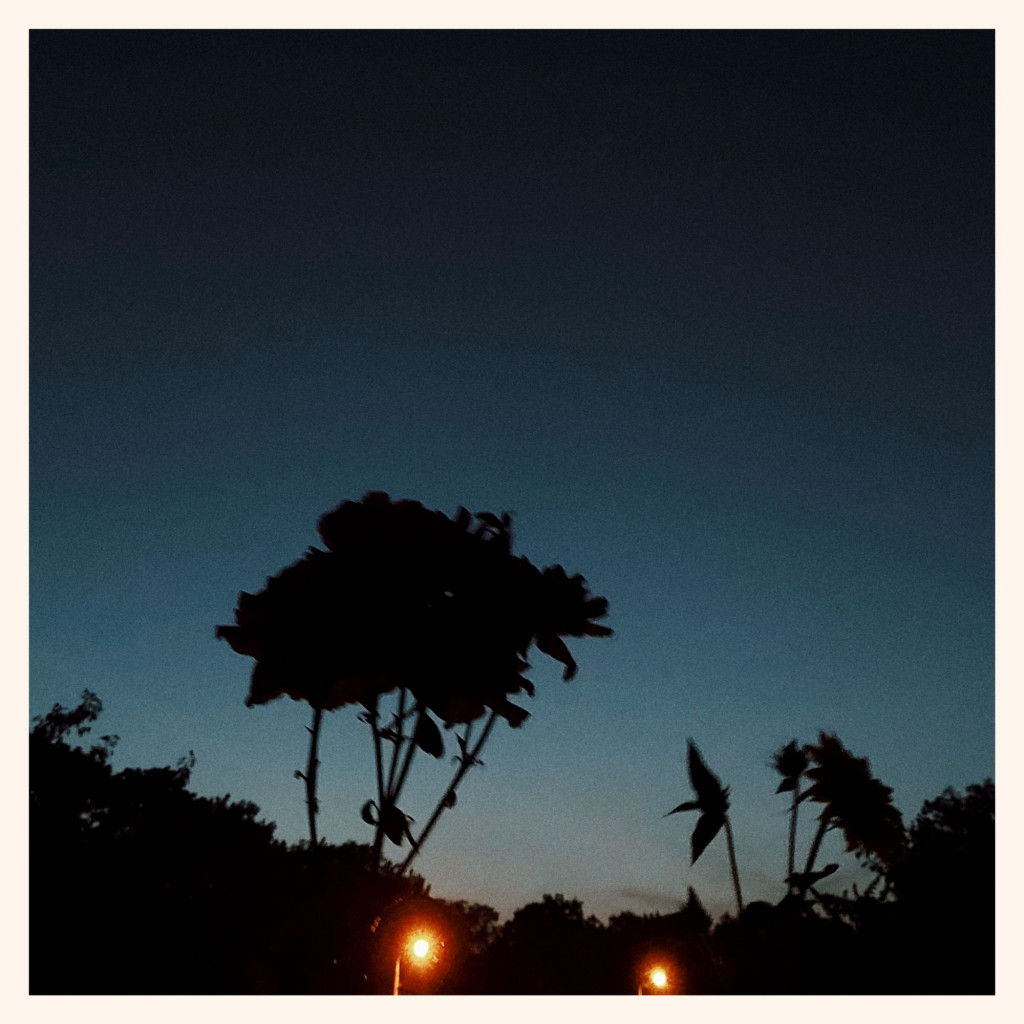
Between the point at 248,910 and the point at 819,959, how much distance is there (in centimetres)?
742

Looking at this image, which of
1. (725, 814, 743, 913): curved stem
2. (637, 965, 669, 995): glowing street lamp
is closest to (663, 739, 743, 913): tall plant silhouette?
(725, 814, 743, 913): curved stem

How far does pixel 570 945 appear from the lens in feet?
63.4

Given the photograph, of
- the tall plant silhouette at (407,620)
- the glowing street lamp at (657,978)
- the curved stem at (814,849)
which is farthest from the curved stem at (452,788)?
the glowing street lamp at (657,978)

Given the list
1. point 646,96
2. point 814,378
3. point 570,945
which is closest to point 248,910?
point 814,378

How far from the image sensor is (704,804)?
9.35 ft

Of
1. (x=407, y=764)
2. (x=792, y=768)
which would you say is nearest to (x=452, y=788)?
(x=407, y=764)

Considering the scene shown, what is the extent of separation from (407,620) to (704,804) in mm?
1095

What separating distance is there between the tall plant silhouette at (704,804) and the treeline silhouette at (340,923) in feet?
0.70

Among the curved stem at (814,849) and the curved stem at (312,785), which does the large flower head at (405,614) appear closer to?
the curved stem at (312,785)

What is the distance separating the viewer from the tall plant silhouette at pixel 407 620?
251 cm

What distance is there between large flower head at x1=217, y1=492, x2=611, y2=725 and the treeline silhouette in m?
0.46

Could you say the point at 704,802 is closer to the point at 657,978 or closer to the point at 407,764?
the point at 407,764

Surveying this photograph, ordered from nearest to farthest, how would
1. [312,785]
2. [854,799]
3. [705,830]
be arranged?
[312,785] → [705,830] → [854,799]
